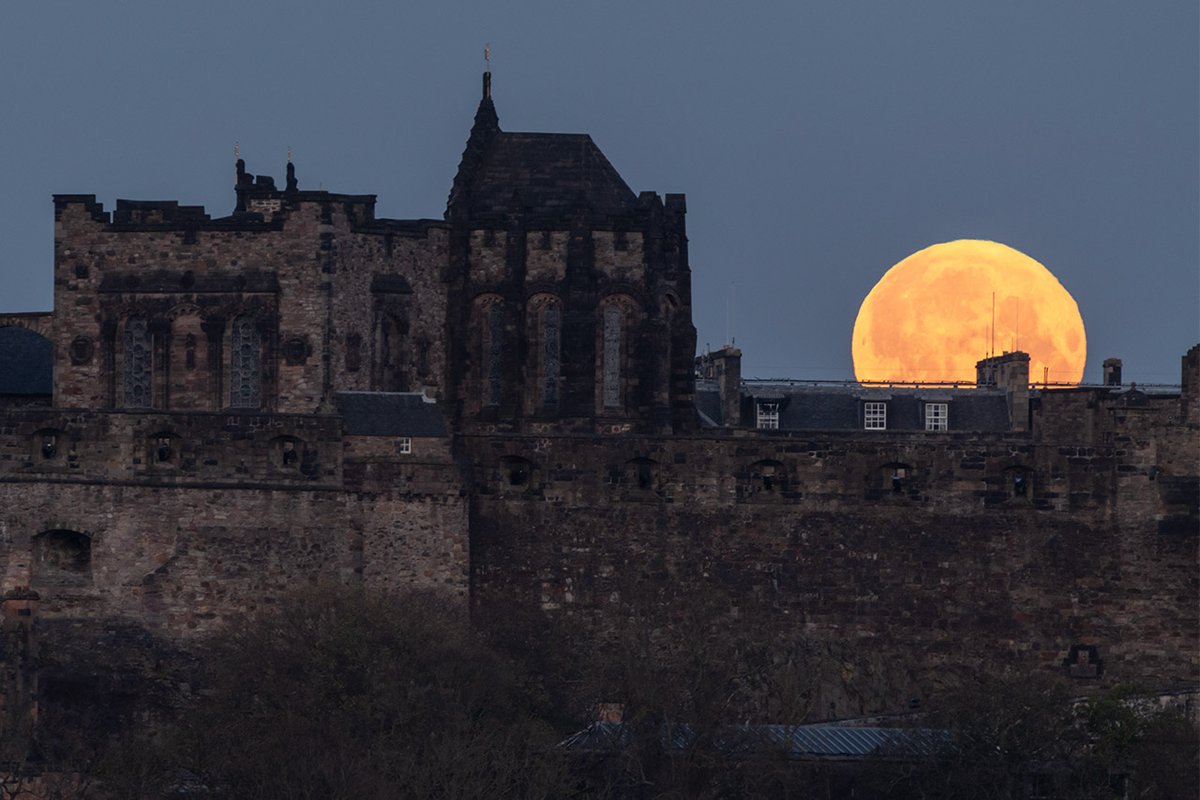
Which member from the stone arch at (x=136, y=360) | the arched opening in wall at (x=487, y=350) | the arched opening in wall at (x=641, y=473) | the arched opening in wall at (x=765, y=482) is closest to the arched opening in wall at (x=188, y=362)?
the stone arch at (x=136, y=360)

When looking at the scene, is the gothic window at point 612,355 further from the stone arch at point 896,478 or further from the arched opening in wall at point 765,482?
the stone arch at point 896,478

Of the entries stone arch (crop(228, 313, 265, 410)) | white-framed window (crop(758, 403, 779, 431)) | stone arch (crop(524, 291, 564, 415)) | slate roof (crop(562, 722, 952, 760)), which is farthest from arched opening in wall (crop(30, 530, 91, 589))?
white-framed window (crop(758, 403, 779, 431))

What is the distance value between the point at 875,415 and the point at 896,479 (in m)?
12.6

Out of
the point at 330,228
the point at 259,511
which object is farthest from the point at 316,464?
the point at 330,228

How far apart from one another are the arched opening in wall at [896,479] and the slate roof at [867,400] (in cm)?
1169

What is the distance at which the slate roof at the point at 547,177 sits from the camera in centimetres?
10050

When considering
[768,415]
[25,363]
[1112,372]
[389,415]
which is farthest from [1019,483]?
[1112,372]

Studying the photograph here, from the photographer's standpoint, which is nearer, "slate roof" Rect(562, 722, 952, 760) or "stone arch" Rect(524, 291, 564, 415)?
"slate roof" Rect(562, 722, 952, 760)

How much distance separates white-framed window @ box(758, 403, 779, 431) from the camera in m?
107

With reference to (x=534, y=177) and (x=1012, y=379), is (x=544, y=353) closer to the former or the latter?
(x=534, y=177)

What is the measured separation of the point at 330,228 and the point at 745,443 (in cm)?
1061

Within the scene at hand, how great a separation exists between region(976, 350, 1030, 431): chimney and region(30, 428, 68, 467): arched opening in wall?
2544 centimetres

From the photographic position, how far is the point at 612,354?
327ft

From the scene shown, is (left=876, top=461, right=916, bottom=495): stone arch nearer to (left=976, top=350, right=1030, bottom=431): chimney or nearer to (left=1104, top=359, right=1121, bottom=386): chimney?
(left=976, top=350, right=1030, bottom=431): chimney
